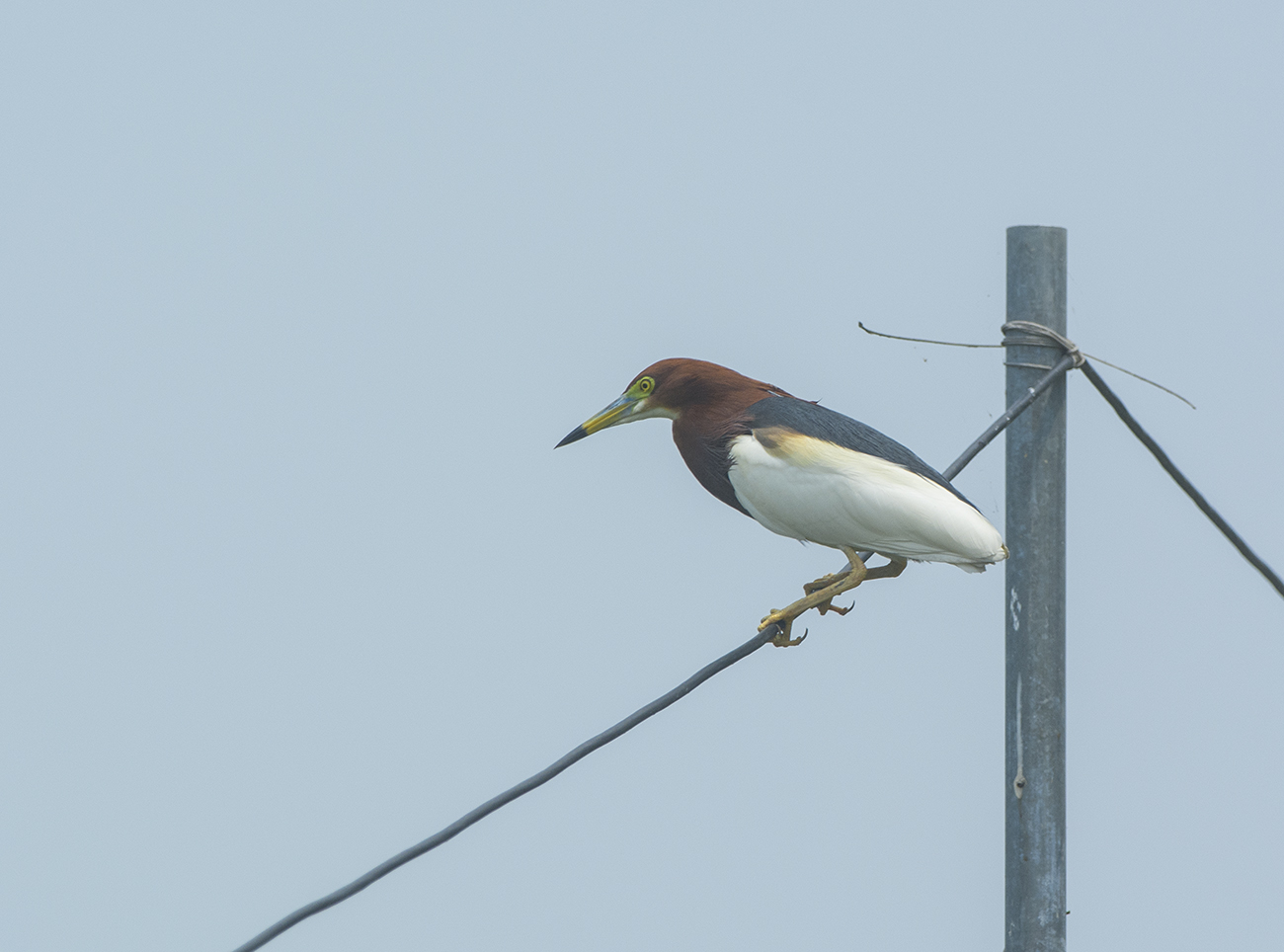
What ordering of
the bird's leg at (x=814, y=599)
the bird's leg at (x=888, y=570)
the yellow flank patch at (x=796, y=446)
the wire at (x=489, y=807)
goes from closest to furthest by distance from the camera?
the wire at (x=489, y=807)
the yellow flank patch at (x=796, y=446)
the bird's leg at (x=814, y=599)
the bird's leg at (x=888, y=570)

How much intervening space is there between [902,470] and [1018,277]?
2.60 ft

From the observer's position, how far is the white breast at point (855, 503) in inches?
191

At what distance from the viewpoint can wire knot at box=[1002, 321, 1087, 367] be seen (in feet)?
16.9

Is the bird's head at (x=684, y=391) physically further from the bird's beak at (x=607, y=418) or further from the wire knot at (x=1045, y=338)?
the wire knot at (x=1045, y=338)

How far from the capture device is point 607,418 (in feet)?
18.0

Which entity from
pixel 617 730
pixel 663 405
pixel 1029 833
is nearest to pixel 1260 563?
pixel 1029 833

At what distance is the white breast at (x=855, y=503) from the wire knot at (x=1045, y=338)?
624mm

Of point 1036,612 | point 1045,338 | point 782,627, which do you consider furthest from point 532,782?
point 1045,338

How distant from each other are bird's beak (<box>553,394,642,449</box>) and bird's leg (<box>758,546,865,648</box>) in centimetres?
88

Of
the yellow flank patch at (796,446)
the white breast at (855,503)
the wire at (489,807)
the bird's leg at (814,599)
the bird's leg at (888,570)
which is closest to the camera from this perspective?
the wire at (489,807)

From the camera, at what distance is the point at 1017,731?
4922 mm

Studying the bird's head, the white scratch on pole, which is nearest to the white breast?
the bird's head

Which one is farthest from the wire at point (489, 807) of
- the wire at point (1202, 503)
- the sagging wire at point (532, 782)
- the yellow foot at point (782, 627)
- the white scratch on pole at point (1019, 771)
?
the wire at point (1202, 503)

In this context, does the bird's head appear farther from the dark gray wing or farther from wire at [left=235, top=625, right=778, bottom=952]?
wire at [left=235, top=625, right=778, bottom=952]
